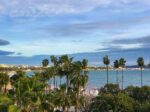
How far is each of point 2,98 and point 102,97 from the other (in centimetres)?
3932

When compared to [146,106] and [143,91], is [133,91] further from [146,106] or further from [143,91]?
[146,106]

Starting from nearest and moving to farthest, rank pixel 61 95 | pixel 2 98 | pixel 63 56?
pixel 2 98 → pixel 61 95 → pixel 63 56

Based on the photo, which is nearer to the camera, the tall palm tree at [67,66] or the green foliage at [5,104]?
the green foliage at [5,104]

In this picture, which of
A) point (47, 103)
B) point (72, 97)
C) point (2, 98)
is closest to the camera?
point (2, 98)

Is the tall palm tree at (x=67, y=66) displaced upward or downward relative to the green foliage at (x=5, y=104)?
upward

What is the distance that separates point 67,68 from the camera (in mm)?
119188

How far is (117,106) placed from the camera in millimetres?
96062

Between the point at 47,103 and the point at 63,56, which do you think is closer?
the point at 47,103

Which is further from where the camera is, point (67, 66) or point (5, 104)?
point (67, 66)

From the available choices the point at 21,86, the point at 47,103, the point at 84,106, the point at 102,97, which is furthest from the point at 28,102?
the point at 84,106

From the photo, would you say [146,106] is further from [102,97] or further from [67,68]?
[67,68]

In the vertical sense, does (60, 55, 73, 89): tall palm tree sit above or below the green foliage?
above

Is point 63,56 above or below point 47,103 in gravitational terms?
above

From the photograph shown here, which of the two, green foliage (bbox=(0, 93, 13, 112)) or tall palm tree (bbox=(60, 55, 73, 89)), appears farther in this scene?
tall palm tree (bbox=(60, 55, 73, 89))
